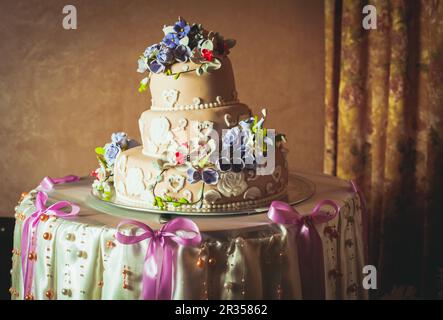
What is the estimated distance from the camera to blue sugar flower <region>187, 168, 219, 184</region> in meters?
2.20

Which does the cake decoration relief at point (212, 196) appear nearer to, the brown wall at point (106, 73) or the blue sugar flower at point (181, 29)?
the blue sugar flower at point (181, 29)

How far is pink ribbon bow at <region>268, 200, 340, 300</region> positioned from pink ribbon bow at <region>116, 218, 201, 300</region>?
0.36 m

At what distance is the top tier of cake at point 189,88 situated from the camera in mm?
2379

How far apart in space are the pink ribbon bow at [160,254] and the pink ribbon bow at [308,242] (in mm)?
364

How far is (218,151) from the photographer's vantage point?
2275 millimetres

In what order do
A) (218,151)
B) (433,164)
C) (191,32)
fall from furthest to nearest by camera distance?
1. (433,164)
2. (191,32)
3. (218,151)

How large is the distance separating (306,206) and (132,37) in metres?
2.34

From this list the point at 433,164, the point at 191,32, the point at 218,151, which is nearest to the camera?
the point at 218,151

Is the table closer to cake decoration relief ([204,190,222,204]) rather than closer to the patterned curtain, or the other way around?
cake decoration relief ([204,190,222,204])

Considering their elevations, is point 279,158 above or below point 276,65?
below

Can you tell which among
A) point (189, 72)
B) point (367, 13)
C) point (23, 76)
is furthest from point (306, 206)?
point (23, 76)

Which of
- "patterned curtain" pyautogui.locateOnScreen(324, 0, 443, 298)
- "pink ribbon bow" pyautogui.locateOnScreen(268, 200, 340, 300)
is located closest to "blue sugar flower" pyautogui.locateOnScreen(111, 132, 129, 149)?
"pink ribbon bow" pyautogui.locateOnScreen(268, 200, 340, 300)
